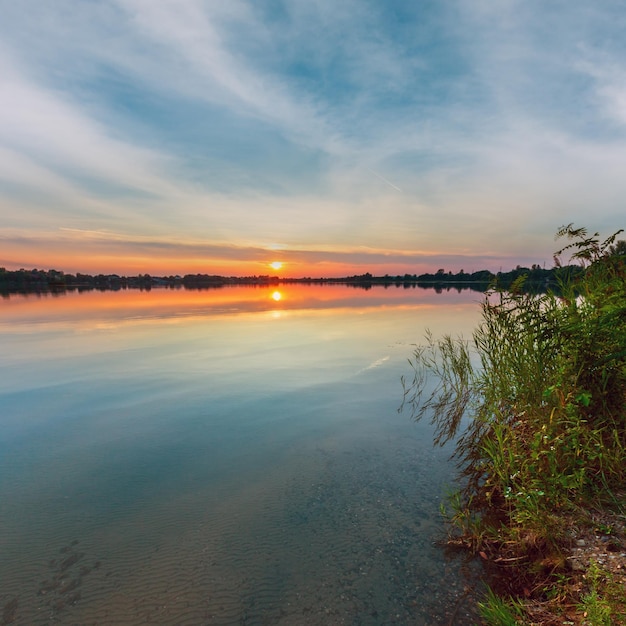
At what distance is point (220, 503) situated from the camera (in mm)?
6879

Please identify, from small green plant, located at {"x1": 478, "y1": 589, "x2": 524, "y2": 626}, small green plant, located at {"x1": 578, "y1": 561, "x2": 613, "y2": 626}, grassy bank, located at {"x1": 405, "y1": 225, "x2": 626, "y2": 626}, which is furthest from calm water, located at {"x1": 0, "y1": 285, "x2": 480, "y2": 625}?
small green plant, located at {"x1": 578, "y1": 561, "x2": 613, "y2": 626}

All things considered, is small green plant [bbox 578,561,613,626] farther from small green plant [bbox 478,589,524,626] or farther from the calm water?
the calm water

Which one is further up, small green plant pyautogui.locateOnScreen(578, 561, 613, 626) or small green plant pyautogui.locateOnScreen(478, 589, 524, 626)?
small green plant pyautogui.locateOnScreen(578, 561, 613, 626)

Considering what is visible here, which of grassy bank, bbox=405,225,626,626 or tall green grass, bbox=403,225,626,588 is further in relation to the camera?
tall green grass, bbox=403,225,626,588

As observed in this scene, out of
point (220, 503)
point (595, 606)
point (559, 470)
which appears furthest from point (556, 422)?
point (220, 503)

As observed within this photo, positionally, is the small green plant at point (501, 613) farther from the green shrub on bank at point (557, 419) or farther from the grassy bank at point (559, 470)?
the green shrub on bank at point (557, 419)

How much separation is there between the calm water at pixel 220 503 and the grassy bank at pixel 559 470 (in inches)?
30.1

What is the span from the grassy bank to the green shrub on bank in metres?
0.02

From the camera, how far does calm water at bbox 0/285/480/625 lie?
187 inches

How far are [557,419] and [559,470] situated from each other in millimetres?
873

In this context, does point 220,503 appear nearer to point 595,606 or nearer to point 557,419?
point 595,606

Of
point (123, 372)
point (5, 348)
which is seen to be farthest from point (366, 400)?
point (5, 348)

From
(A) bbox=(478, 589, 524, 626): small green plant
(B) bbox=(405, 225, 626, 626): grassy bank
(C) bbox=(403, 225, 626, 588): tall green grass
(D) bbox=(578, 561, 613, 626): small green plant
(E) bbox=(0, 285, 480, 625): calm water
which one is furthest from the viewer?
(C) bbox=(403, 225, 626, 588): tall green grass

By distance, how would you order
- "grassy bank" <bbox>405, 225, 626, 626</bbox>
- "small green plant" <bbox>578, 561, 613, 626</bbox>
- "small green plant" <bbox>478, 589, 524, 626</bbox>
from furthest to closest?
"grassy bank" <bbox>405, 225, 626, 626</bbox>, "small green plant" <bbox>478, 589, 524, 626</bbox>, "small green plant" <bbox>578, 561, 613, 626</bbox>
